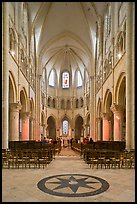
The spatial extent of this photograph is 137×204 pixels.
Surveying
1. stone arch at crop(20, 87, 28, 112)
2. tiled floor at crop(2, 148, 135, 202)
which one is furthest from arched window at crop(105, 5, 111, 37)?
tiled floor at crop(2, 148, 135, 202)

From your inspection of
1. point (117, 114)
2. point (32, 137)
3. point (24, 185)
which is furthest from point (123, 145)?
point (32, 137)

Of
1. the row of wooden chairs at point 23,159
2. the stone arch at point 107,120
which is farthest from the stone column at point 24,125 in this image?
the row of wooden chairs at point 23,159

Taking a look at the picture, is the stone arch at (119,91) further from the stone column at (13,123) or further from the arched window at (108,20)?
the stone column at (13,123)

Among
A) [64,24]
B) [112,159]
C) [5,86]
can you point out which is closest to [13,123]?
[5,86]

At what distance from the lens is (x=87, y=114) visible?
49281 mm

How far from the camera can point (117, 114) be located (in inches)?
935

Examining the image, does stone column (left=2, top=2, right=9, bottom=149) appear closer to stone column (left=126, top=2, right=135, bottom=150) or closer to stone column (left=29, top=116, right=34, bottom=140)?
stone column (left=126, top=2, right=135, bottom=150)

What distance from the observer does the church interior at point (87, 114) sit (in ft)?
28.0

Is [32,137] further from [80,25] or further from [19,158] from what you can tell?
[19,158]

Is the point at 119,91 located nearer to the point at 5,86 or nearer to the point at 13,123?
the point at 13,123

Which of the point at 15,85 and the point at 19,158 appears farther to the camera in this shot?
the point at 15,85

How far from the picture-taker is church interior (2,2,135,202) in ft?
28.0

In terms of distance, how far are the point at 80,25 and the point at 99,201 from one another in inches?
1469

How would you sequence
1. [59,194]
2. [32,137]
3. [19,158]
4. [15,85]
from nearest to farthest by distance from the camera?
[59,194] → [19,158] → [15,85] → [32,137]
